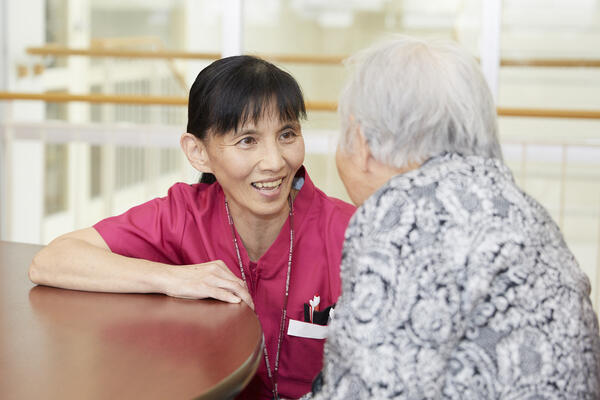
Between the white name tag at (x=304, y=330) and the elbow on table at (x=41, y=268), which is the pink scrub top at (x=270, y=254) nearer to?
the white name tag at (x=304, y=330)

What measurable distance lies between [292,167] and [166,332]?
54 cm

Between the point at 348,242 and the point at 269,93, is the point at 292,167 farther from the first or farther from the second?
the point at 348,242

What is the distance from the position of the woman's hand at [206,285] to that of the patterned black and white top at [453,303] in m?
0.33

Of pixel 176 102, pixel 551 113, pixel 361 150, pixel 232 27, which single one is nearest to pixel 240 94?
pixel 361 150

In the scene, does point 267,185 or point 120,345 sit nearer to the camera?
point 120,345

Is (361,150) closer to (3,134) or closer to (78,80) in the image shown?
(3,134)

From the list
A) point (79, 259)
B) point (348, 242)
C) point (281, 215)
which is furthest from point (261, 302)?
point (348, 242)

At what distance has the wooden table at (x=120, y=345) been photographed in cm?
99

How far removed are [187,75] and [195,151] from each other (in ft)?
10.0

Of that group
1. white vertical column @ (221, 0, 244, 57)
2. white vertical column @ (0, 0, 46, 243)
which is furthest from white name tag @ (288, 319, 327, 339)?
white vertical column @ (0, 0, 46, 243)

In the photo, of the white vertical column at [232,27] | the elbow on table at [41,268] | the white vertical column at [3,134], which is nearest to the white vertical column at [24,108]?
the white vertical column at [3,134]

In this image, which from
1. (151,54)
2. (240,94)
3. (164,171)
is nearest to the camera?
(240,94)

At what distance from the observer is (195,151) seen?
1.67m

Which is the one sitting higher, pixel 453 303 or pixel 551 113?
pixel 551 113
